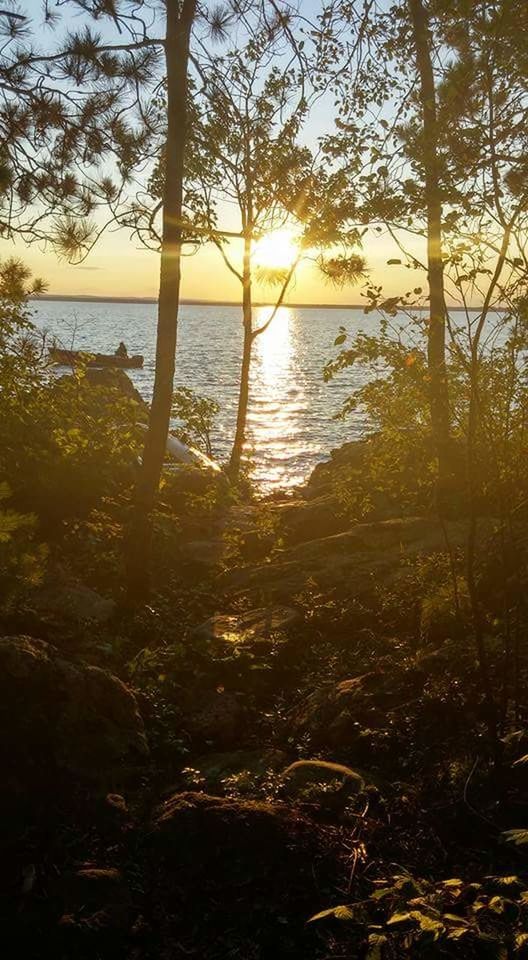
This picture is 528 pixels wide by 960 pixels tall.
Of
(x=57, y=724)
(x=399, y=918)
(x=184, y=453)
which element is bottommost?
(x=57, y=724)

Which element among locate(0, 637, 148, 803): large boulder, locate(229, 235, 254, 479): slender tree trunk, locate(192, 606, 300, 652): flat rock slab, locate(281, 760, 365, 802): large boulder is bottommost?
locate(192, 606, 300, 652): flat rock slab

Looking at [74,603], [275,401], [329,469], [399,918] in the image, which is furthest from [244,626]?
[275,401]

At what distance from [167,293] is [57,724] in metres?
5.49

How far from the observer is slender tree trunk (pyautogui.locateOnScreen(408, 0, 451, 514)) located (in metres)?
5.62

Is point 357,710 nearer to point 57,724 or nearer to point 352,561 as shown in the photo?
point 57,724

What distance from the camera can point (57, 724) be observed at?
5.02 meters

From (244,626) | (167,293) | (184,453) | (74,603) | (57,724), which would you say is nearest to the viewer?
(57,724)

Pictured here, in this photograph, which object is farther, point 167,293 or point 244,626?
point 167,293

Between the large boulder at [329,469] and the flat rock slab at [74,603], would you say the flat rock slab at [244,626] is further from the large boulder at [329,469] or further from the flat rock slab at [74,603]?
the large boulder at [329,469]

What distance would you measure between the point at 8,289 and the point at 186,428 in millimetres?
10343

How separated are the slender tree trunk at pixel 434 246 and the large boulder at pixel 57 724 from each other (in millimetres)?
2926

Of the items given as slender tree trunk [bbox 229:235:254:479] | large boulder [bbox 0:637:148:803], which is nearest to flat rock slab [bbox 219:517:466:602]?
large boulder [bbox 0:637:148:803]

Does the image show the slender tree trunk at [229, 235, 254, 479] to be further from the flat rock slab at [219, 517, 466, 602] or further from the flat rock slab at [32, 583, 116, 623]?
the flat rock slab at [32, 583, 116, 623]

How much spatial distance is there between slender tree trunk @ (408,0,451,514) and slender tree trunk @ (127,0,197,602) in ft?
9.22
